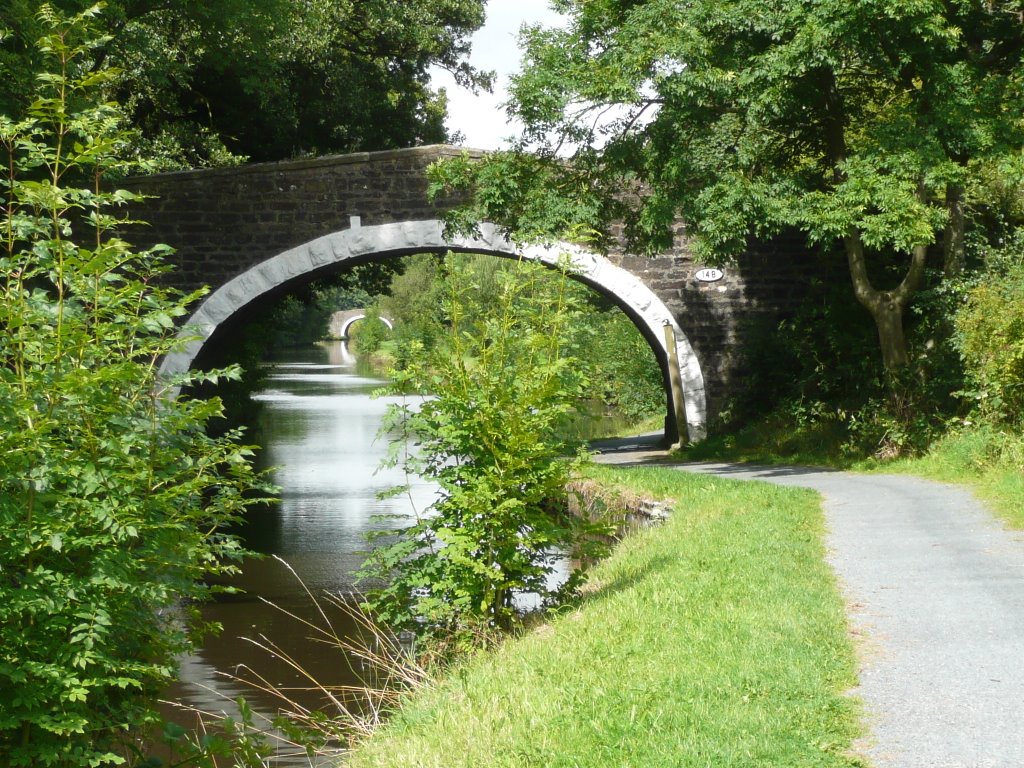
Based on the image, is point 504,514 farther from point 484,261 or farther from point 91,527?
point 484,261

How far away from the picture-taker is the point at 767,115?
1180 cm

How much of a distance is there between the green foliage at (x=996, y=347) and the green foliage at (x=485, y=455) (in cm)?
591

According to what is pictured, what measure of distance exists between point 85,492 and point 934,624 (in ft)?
11.7

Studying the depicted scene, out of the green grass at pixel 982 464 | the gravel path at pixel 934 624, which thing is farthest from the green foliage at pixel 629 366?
the gravel path at pixel 934 624

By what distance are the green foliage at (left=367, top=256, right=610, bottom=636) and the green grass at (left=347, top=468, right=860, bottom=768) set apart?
401mm

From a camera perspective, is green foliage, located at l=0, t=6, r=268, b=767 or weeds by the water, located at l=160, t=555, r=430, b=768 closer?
green foliage, located at l=0, t=6, r=268, b=767

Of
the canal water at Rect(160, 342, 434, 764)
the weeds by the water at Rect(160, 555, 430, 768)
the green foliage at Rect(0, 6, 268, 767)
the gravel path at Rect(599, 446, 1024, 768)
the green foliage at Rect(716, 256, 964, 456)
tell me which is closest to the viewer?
the gravel path at Rect(599, 446, 1024, 768)

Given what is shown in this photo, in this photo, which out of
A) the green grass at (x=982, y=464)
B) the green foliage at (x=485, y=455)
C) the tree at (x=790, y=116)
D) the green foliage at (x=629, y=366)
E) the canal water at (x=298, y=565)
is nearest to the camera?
the green foliage at (x=485, y=455)

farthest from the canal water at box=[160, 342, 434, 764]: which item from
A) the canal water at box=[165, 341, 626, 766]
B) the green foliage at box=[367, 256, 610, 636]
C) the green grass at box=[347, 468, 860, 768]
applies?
the green grass at box=[347, 468, 860, 768]

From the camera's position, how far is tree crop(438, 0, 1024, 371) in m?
10.9


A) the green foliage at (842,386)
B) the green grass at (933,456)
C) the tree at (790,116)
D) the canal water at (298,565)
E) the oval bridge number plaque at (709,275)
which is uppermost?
the tree at (790,116)

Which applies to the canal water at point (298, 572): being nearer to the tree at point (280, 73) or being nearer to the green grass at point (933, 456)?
the green grass at point (933, 456)

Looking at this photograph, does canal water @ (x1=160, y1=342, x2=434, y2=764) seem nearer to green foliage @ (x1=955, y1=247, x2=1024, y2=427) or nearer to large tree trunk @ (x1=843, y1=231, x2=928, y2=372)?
large tree trunk @ (x1=843, y1=231, x2=928, y2=372)

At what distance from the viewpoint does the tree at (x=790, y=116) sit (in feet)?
35.6
